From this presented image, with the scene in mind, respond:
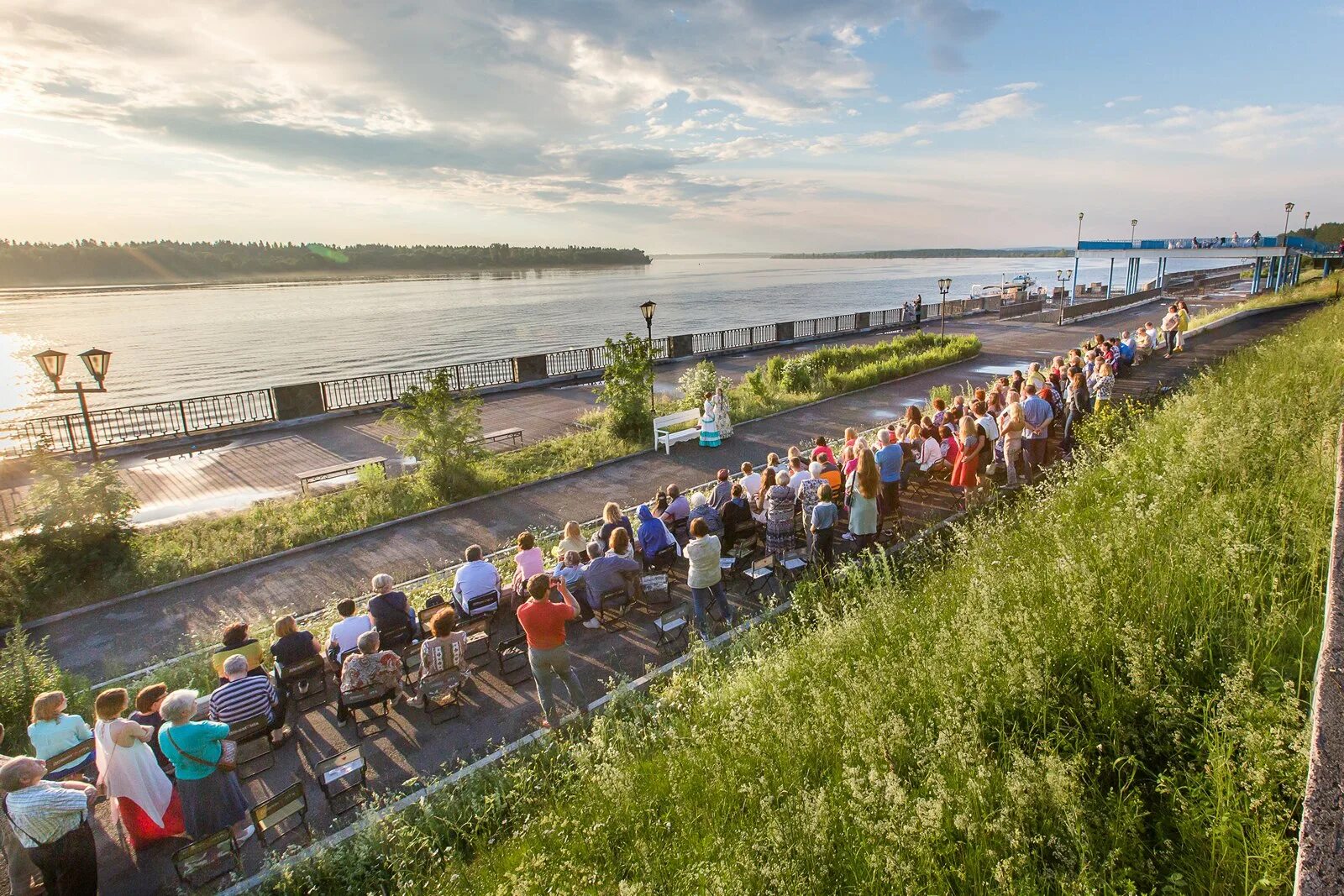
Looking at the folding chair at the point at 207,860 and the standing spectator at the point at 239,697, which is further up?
the standing spectator at the point at 239,697

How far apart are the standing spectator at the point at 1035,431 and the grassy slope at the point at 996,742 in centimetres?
455

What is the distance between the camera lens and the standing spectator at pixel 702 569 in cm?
727

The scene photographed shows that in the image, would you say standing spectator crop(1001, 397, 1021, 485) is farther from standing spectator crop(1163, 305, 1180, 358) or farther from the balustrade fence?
standing spectator crop(1163, 305, 1180, 358)

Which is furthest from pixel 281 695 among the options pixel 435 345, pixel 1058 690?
pixel 435 345

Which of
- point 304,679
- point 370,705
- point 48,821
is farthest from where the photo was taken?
point 304,679

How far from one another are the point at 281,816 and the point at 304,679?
1884 mm

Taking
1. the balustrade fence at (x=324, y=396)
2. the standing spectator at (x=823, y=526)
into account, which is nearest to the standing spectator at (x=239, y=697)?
the standing spectator at (x=823, y=526)

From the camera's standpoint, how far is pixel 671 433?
1641 cm

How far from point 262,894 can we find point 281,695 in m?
2.33

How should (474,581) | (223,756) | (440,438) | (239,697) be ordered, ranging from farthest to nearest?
1. (440,438)
2. (474,581)
3. (239,697)
4. (223,756)

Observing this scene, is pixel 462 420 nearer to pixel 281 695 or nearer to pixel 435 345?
pixel 281 695

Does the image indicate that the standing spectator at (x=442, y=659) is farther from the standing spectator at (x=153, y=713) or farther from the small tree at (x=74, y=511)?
the small tree at (x=74, y=511)

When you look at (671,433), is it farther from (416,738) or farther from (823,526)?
(416,738)

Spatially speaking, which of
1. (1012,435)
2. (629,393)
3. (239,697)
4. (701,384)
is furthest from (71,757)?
(701,384)
